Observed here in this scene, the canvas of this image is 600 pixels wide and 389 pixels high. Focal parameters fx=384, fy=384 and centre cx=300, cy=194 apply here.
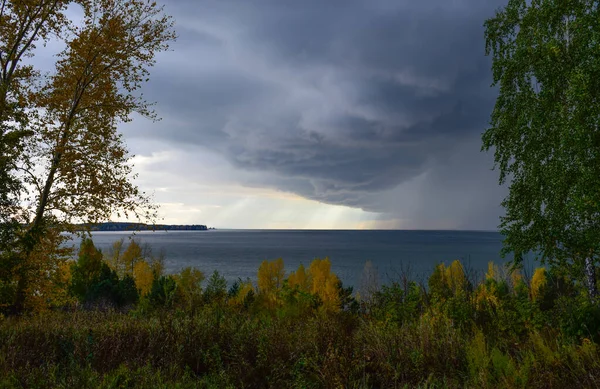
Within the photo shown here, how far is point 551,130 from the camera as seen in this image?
13.0 metres

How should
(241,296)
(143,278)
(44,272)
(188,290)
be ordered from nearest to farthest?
1. (44,272)
2. (188,290)
3. (241,296)
4. (143,278)

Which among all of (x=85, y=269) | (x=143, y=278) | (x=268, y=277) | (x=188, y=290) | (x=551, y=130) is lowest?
(x=143, y=278)

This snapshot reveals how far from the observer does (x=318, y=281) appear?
47.1 m

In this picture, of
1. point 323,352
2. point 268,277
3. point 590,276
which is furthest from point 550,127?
point 268,277

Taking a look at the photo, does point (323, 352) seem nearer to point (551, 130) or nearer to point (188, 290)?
point (188, 290)

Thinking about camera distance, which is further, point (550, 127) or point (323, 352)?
point (550, 127)

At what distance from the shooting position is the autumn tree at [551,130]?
35.6ft

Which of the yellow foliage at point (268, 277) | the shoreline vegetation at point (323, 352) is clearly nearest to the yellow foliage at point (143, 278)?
the yellow foliage at point (268, 277)

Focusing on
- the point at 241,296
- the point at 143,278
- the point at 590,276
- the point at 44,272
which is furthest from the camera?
the point at 143,278

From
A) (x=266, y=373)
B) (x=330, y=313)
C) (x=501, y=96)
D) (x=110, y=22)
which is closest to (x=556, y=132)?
(x=501, y=96)

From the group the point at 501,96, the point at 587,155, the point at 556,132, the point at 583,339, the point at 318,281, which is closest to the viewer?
the point at 583,339

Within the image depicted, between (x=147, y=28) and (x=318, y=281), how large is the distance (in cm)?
3812

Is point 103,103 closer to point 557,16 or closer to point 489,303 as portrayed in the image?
point 489,303

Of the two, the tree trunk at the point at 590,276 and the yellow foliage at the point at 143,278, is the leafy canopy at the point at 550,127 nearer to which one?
the tree trunk at the point at 590,276
